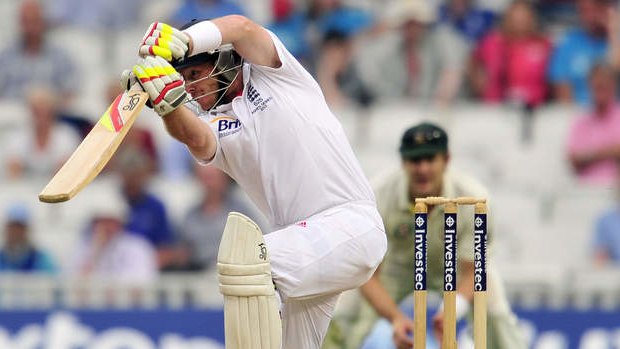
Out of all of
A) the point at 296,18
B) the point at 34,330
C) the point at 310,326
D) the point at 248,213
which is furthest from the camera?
the point at 296,18

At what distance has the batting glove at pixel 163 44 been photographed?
16.9ft

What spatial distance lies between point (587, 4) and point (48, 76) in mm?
3636

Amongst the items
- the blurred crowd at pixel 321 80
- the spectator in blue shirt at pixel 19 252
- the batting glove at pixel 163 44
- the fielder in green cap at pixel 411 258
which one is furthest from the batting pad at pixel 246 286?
the spectator in blue shirt at pixel 19 252

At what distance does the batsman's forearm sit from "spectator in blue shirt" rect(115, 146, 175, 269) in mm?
3818

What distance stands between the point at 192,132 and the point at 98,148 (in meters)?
0.37

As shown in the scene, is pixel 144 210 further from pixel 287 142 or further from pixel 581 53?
pixel 287 142

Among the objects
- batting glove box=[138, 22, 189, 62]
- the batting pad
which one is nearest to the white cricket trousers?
the batting pad

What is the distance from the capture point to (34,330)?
8.48 meters

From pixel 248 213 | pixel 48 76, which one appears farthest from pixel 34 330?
pixel 48 76

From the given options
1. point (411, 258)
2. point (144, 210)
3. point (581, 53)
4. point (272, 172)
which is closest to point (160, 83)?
point (272, 172)

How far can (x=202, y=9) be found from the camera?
35.3ft

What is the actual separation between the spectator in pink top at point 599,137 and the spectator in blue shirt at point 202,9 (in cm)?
245

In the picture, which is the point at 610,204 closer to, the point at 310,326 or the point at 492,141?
the point at 492,141

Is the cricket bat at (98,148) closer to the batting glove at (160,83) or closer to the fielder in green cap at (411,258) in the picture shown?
the batting glove at (160,83)
